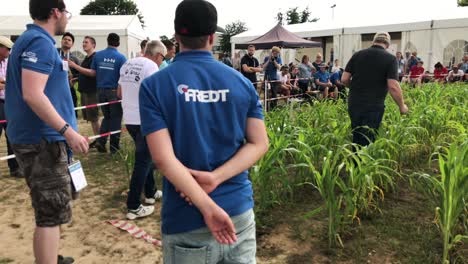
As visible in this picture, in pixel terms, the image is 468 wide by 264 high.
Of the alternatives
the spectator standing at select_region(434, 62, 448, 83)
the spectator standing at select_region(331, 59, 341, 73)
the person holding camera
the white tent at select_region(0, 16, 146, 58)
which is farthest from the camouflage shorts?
the white tent at select_region(0, 16, 146, 58)

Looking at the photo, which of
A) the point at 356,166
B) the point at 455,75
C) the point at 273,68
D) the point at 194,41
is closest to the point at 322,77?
the point at 273,68

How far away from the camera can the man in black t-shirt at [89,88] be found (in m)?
6.02

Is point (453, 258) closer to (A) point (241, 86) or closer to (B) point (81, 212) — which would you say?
(A) point (241, 86)

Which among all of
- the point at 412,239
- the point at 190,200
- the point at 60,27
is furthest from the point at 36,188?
the point at 412,239

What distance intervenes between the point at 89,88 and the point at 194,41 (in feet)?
17.6

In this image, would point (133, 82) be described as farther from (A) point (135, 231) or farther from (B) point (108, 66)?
(B) point (108, 66)

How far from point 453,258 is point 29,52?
2812 mm

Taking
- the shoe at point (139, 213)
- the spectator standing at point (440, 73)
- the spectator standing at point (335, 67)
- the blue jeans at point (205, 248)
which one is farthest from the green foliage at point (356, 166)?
the spectator standing at point (440, 73)

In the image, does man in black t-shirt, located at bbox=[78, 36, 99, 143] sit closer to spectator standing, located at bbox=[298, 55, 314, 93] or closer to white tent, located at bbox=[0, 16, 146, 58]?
spectator standing, located at bbox=[298, 55, 314, 93]

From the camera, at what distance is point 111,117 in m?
5.75

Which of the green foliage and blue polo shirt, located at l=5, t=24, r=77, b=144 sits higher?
blue polo shirt, located at l=5, t=24, r=77, b=144

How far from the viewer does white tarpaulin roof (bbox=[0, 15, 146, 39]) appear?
53.8 feet

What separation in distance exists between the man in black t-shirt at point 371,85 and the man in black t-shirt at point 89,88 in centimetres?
381

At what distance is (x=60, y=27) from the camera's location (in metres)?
2.20
